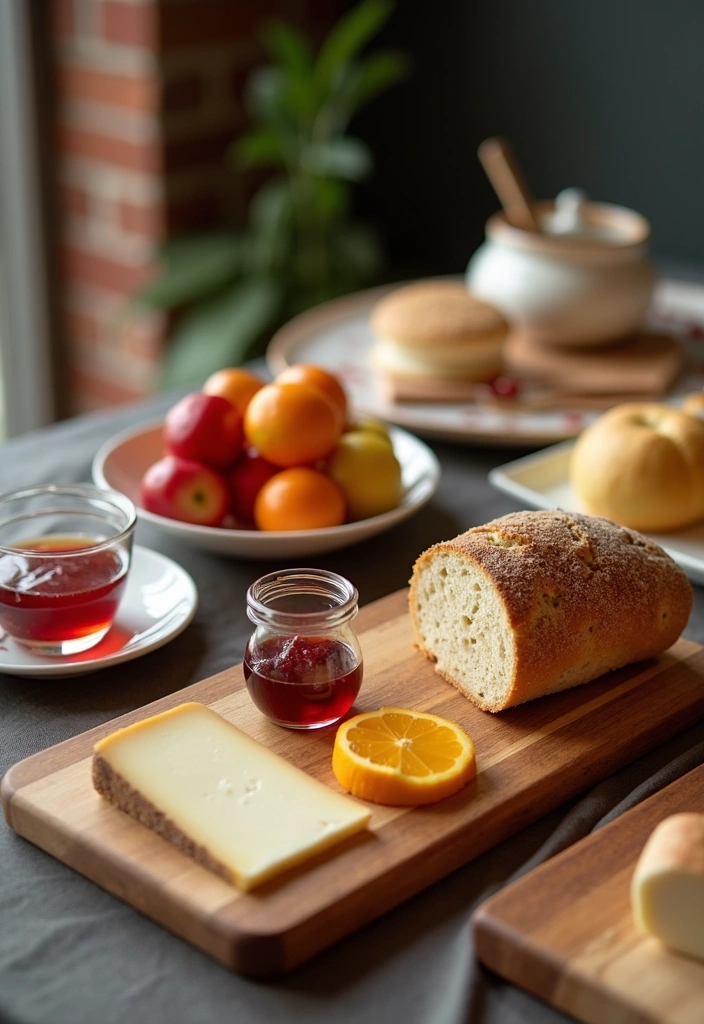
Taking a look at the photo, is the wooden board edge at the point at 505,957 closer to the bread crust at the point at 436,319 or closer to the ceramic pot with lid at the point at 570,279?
the bread crust at the point at 436,319

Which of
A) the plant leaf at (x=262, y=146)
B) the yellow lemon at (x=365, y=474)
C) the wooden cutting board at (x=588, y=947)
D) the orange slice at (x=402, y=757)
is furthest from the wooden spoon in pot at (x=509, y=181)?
the wooden cutting board at (x=588, y=947)

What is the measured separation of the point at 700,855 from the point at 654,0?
2247 millimetres

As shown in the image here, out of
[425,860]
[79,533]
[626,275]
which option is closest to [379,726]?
[425,860]

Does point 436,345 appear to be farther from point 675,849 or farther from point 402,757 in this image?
point 675,849

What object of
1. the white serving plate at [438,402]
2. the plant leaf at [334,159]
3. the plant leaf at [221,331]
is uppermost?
the plant leaf at [334,159]

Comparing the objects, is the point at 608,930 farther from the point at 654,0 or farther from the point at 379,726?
the point at 654,0

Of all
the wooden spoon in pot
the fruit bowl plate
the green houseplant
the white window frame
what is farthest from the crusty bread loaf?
the white window frame

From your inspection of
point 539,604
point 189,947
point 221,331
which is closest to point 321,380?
point 539,604

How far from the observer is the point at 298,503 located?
53.8 inches

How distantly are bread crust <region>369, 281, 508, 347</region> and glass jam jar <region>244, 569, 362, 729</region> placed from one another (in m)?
0.79

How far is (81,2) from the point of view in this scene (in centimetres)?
279

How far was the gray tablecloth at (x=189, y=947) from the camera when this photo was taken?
792 millimetres

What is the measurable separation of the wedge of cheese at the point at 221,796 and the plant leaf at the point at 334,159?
6.27 ft

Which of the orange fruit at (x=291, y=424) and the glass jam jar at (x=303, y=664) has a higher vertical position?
the orange fruit at (x=291, y=424)
